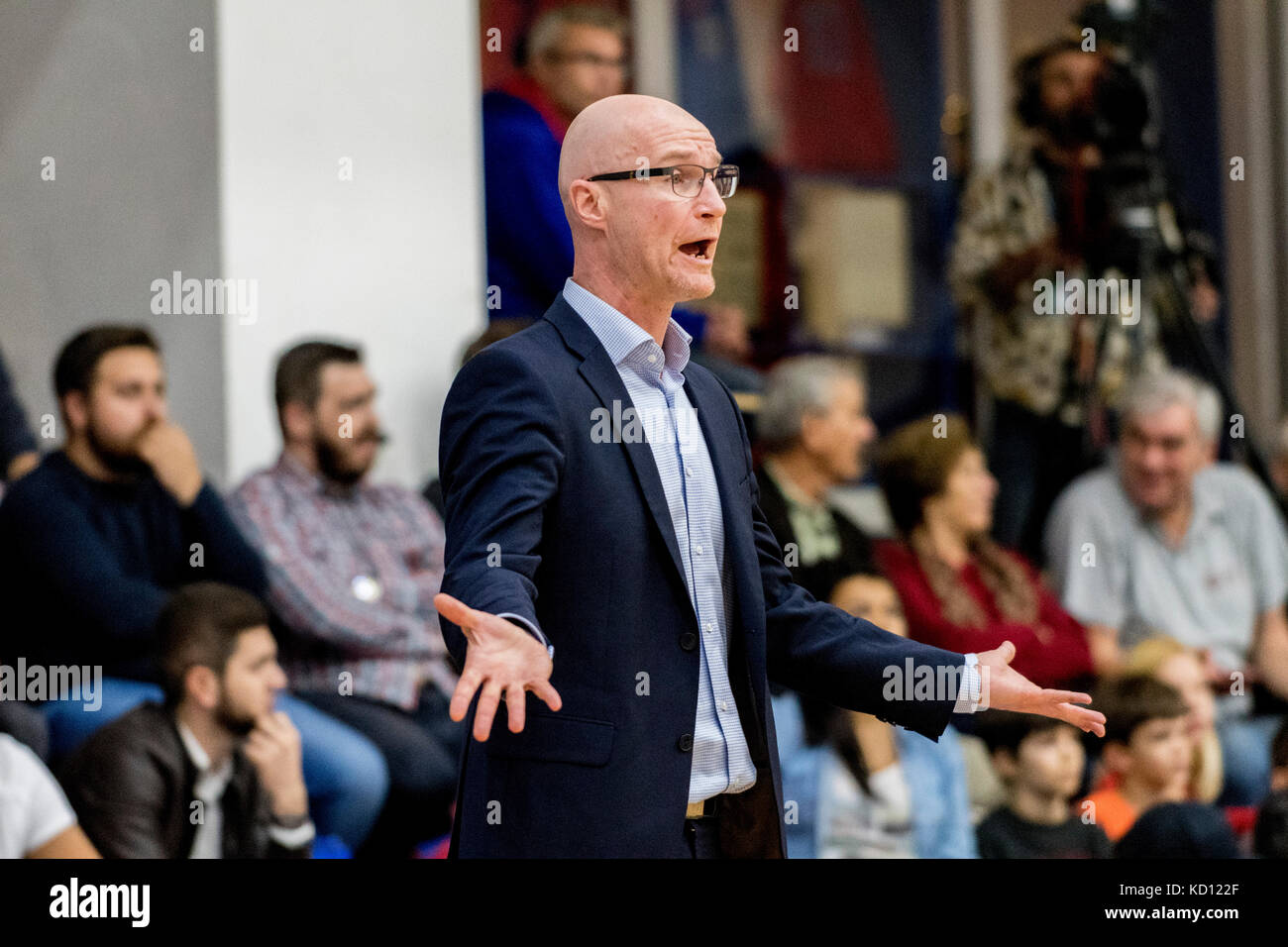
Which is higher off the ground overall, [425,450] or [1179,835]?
[425,450]

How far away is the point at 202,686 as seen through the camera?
13.3 ft

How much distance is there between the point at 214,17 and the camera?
478 cm

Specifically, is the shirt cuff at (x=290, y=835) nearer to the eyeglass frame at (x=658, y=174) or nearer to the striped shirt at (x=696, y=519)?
the striped shirt at (x=696, y=519)

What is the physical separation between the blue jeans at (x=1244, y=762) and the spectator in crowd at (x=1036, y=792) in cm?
48

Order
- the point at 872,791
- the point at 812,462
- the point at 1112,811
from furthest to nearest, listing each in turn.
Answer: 1. the point at 812,462
2. the point at 1112,811
3. the point at 872,791

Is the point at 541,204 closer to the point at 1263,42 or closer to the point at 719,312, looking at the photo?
the point at 719,312

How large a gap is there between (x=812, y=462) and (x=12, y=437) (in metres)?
2.17

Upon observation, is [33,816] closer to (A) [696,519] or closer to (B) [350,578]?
(B) [350,578]

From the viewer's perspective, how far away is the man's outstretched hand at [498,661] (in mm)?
1841

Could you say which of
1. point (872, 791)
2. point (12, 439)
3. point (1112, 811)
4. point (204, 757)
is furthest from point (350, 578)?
point (1112, 811)

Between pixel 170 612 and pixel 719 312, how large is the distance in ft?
6.39

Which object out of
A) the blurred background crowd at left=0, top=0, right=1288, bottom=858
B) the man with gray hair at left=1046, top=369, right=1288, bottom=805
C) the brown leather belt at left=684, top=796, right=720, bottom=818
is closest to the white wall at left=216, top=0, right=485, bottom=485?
the blurred background crowd at left=0, top=0, right=1288, bottom=858

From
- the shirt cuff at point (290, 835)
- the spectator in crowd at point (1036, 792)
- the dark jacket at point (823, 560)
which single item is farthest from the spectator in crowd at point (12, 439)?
the spectator in crowd at point (1036, 792)

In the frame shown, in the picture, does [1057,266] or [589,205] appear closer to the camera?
[589,205]
